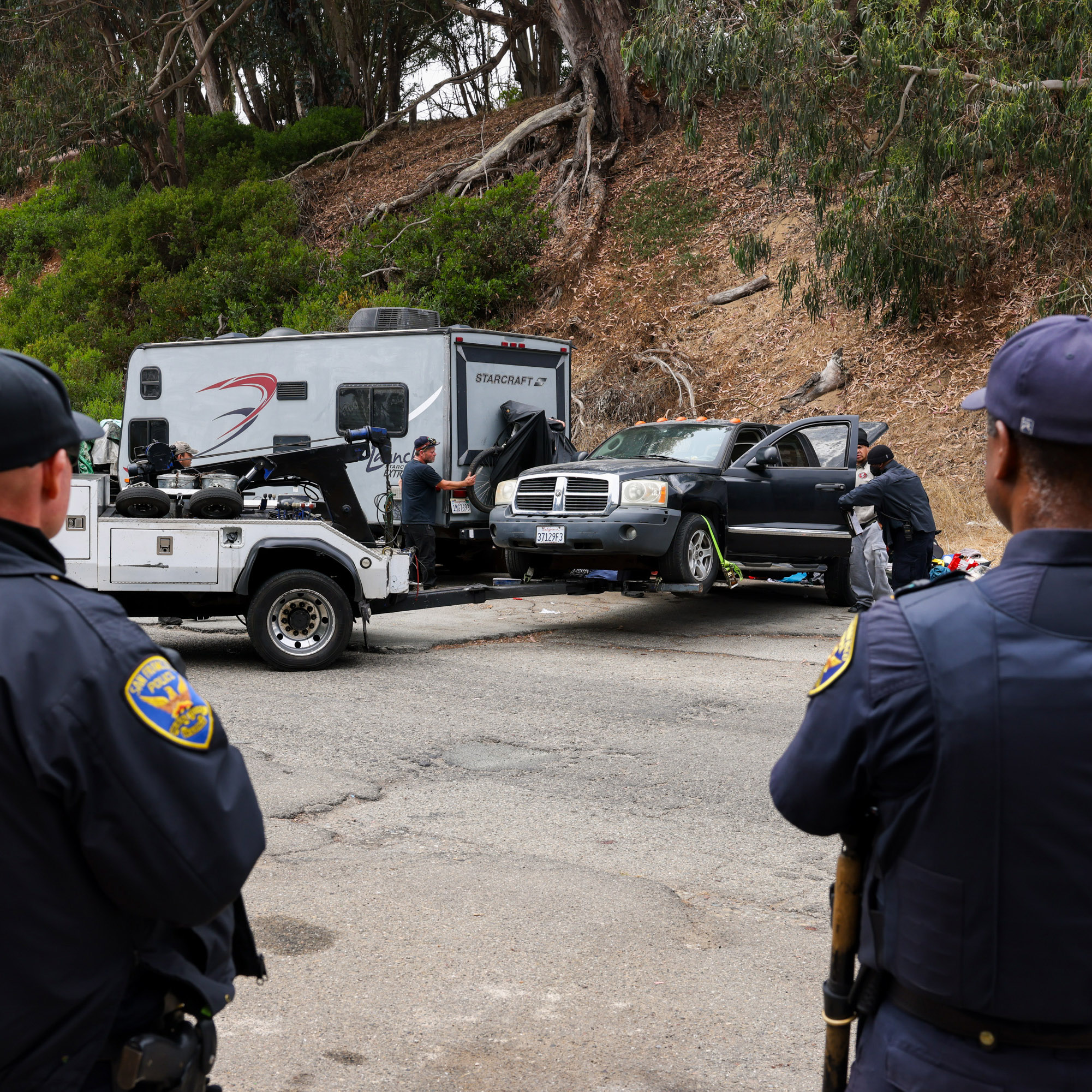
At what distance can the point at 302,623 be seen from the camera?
9.37m

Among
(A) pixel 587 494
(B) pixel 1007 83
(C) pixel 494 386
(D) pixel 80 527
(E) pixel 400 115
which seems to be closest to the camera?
(D) pixel 80 527

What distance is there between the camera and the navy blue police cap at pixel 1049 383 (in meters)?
1.71

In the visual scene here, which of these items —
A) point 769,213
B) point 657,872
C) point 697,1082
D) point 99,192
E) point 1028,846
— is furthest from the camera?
point 99,192

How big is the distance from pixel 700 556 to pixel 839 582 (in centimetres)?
284

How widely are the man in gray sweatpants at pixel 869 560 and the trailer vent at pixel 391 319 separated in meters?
6.03

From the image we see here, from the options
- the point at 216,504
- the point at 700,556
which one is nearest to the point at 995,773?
the point at 216,504

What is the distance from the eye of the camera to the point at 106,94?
1145 inches

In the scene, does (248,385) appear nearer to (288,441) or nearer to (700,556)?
(288,441)

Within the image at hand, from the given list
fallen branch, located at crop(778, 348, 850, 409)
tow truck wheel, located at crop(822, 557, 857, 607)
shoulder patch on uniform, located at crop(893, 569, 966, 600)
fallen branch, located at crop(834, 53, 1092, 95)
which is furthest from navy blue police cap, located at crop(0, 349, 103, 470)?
fallen branch, located at crop(778, 348, 850, 409)

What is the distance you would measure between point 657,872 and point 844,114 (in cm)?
1653

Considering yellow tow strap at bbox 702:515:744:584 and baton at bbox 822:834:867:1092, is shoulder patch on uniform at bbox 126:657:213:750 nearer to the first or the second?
baton at bbox 822:834:867:1092

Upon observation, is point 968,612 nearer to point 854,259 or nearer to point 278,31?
point 854,259

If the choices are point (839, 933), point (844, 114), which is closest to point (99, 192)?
point (844, 114)

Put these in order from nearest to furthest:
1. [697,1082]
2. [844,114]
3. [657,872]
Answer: [697,1082] → [657,872] → [844,114]
